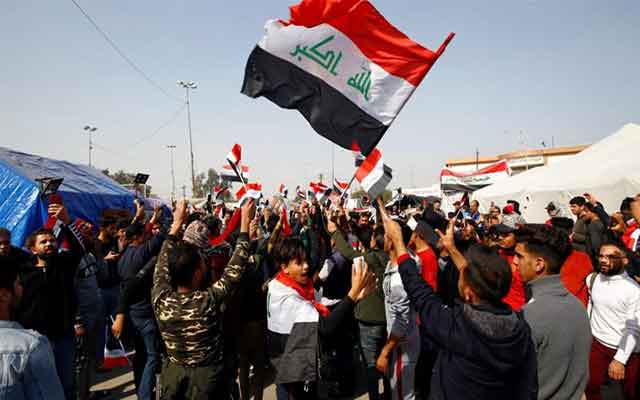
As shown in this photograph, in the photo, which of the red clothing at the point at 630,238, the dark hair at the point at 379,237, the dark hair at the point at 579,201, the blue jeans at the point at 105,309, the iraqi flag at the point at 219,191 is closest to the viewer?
the dark hair at the point at 379,237

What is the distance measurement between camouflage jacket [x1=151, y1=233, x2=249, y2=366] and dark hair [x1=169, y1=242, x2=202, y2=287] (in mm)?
88

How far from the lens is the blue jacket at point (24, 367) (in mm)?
1604

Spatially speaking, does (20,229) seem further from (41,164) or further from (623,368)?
(623,368)

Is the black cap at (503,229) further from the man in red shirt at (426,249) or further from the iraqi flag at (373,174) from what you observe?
the iraqi flag at (373,174)

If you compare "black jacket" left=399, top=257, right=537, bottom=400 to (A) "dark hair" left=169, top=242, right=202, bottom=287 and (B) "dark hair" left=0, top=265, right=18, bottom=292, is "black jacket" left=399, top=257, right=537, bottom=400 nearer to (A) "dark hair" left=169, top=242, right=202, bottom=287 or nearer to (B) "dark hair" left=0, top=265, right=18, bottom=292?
(A) "dark hair" left=169, top=242, right=202, bottom=287

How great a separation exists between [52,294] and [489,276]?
11.7ft

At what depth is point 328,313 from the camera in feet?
9.02

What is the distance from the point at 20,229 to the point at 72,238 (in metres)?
5.68

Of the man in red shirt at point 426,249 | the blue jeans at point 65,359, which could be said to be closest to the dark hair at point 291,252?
the man in red shirt at point 426,249

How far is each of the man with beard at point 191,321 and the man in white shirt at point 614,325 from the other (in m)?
3.21

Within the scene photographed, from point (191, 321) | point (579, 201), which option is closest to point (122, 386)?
point (191, 321)

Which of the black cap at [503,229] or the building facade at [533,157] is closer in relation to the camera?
the black cap at [503,229]

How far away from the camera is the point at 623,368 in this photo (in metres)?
3.40

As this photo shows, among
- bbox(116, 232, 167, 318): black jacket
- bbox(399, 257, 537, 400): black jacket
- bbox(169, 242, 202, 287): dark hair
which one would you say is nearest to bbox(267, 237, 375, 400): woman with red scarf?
bbox(399, 257, 537, 400): black jacket
